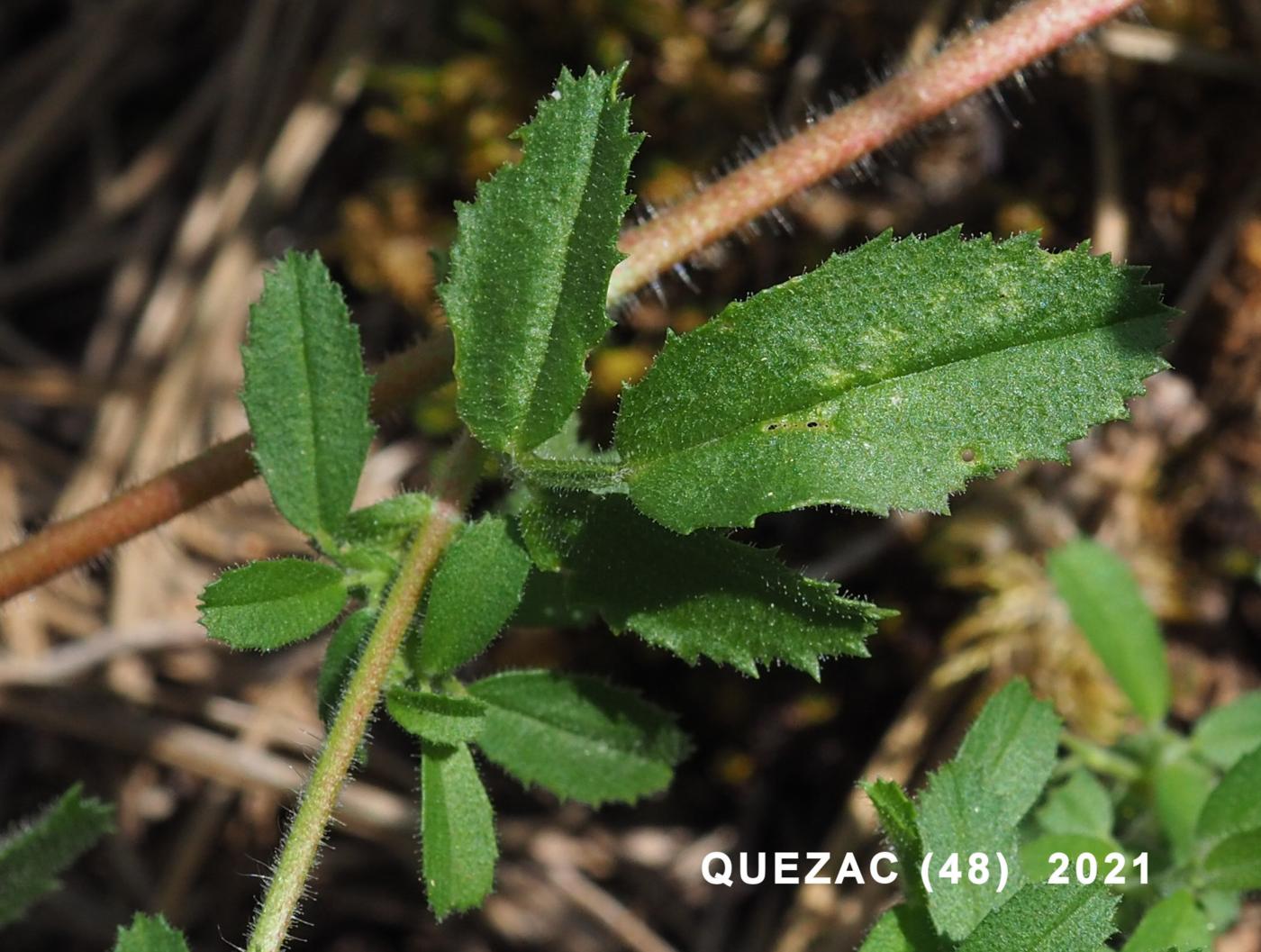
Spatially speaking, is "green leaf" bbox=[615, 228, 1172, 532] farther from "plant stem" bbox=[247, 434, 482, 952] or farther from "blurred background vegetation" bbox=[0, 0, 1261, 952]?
"blurred background vegetation" bbox=[0, 0, 1261, 952]

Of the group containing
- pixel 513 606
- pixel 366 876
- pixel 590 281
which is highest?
pixel 590 281

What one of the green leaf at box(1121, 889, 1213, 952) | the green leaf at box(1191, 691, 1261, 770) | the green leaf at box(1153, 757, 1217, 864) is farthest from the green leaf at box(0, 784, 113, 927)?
the green leaf at box(1191, 691, 1261, 770)

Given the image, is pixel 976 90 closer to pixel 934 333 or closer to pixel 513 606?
pixel 934 333

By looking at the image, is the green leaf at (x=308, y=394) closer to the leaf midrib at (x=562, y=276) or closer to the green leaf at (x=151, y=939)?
the leaf midrib at (x=562, y=276)

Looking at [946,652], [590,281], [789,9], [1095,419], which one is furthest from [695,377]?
[789,9]

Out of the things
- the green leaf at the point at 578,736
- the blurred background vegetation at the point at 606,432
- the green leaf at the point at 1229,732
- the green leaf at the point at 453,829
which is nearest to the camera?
the green leaf at the point at 453,829

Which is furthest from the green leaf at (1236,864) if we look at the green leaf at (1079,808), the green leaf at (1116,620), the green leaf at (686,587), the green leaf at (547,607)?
the green leaf at (547,607)

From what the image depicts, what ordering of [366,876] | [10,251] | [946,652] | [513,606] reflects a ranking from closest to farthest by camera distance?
[513,606]
[946,652]
[366,876]
[10,251]
